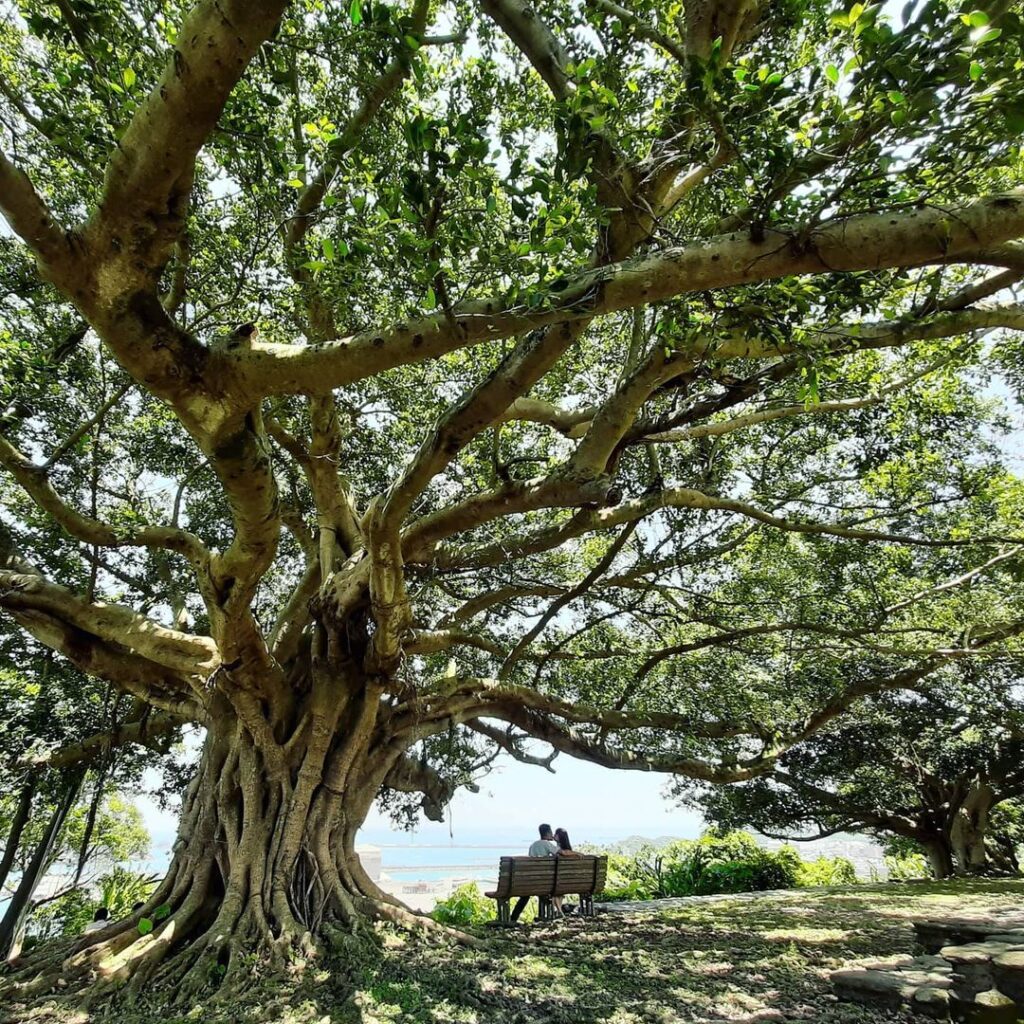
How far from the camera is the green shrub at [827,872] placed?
1232 cm

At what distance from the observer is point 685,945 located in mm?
5441

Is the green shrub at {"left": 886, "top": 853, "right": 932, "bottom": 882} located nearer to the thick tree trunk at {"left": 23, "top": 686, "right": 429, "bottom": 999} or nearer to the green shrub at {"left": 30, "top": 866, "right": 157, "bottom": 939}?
the thick tree trunk at {"left": 23, "top": 686, "right": 429, "bottom": 999}

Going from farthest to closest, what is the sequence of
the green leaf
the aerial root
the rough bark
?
1. the aerial root
2. the rough bark
3. the green leaf

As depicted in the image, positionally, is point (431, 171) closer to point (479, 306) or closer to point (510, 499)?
point (479, 306)

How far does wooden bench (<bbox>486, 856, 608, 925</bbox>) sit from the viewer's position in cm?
686

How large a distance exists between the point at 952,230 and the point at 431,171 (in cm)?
215

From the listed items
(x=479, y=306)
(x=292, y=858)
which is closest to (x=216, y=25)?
(x=479, y=306)

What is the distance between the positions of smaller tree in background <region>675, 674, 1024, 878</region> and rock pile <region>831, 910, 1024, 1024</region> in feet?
26.9

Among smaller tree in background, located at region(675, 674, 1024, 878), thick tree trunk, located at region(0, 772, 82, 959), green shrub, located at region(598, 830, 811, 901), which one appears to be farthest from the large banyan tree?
A: smaller tree in background, located at region(675, 674, 1024, 878)

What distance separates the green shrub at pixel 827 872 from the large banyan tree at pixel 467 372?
4328 millimetres

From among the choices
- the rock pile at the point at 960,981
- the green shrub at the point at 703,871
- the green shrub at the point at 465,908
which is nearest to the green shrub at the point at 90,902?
the green shrub at the point at 465,908

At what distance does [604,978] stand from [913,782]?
515 inches

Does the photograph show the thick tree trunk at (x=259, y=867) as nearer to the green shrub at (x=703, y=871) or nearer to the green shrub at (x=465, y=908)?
the green shrub at (x=465, y=908)

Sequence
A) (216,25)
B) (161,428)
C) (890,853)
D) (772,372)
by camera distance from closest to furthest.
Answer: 1. (216,25)
2. (772,372)
3. (161,428)
4. (890,853)
